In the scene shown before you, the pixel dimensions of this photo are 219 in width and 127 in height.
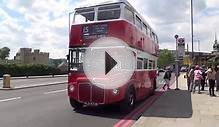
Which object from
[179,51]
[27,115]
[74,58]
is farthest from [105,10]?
[179,51]

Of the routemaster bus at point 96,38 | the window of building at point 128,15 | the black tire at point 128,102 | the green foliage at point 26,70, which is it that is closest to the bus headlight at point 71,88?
the routemaster bus at point 96,38

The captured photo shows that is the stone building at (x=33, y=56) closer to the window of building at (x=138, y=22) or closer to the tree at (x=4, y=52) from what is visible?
the tree at (x=4, y=52)

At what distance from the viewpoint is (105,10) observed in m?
15.9

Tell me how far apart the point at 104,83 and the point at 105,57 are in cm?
108

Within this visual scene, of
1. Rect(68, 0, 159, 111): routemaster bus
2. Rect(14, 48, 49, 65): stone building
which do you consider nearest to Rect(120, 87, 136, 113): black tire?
Rect(68, 0, 159, 111): routemaster bus

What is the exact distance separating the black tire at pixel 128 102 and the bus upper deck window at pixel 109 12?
2.81 m

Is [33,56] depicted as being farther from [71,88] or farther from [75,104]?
[71,88]

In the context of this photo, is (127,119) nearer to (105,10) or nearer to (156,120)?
(156,120)

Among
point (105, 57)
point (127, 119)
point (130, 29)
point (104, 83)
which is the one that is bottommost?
point (127, 119)

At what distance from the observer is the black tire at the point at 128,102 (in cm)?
1501
